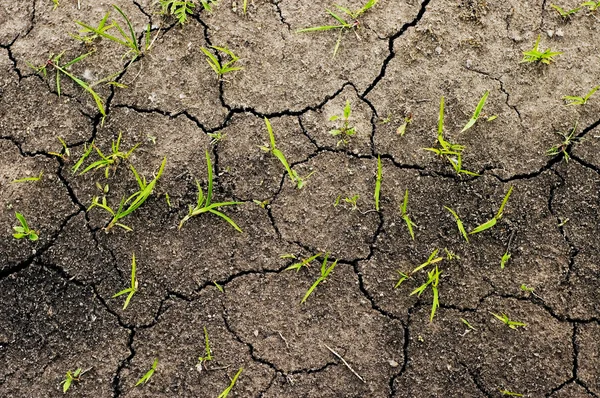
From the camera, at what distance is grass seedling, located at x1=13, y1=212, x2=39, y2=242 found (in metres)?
2.42

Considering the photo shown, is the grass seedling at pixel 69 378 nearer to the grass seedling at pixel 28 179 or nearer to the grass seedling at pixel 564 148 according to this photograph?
the grass seedling at pixel 28 179

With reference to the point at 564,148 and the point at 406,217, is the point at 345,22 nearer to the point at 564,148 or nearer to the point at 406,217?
the point at 406,217

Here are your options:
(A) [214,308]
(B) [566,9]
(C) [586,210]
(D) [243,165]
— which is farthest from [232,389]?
(B) [566,9]

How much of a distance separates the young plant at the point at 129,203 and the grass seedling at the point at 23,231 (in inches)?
10.2

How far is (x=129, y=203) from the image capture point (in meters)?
2.49

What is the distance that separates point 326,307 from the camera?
2.41m

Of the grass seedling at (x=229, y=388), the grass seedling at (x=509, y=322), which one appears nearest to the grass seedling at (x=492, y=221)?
Result: the grass seedling at (x=509, y=322)

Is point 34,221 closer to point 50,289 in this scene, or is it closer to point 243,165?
point 50,289

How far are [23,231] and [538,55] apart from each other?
2497 millimetres

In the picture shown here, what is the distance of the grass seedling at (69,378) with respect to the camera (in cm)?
232

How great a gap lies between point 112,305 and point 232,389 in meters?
0.64

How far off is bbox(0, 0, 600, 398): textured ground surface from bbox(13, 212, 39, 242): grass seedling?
3 cm

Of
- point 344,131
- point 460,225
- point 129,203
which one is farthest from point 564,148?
point 129,203

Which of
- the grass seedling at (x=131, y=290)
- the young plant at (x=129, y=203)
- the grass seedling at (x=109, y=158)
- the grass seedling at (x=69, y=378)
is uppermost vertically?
the grass seedling at (x=109, y=158)
